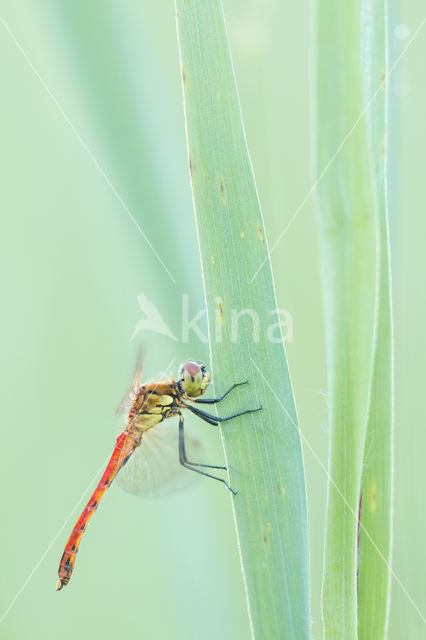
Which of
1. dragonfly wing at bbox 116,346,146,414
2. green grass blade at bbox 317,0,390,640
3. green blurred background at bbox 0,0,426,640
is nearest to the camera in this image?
green grass blade at bbox 317,0,390,640

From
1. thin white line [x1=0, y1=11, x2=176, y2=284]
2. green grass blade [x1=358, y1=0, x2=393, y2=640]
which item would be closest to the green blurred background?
thin white line [x1=0, y1=11, x2=176, y2=284]

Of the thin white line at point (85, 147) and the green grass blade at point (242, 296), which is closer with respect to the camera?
the green grass blade at point (242, 296)

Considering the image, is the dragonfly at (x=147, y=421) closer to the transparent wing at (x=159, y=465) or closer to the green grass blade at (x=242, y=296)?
the transparent wing at (x=159, y=465)

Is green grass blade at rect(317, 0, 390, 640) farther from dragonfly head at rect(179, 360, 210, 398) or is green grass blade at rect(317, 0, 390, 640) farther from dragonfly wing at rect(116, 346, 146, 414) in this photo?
dragonfly wing at rect(116, 346, 146, 414)

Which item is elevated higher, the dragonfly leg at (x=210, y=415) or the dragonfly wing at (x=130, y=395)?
the dragonfly wing at (x=130, y=395)

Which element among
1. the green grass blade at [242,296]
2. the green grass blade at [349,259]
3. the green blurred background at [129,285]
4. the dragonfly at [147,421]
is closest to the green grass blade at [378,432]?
the green grass blade at [349,259]

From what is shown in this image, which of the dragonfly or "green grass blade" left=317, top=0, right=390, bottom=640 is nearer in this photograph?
"green grass blade" left=317, top=0, right=390, bottom=640

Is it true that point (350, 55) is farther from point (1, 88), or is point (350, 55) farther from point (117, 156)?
point (1, 88)

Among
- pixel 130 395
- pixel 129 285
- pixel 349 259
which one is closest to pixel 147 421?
pixel 130 395
